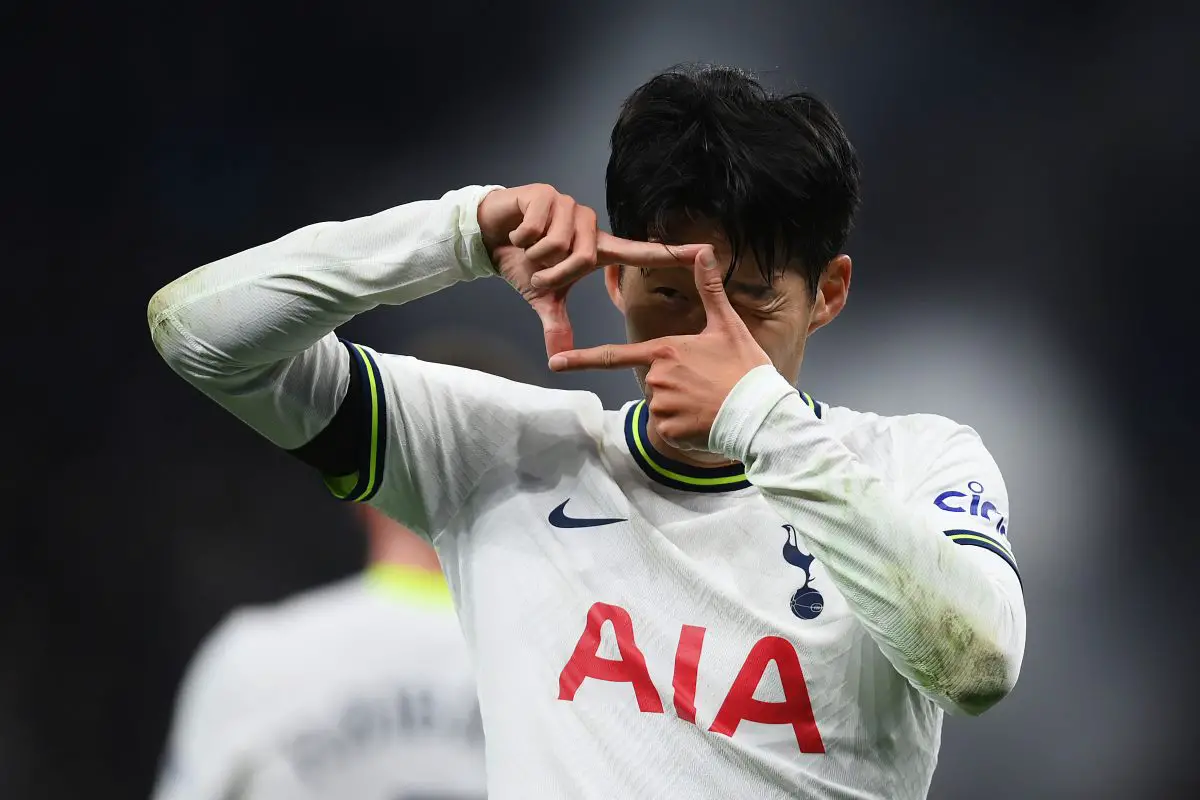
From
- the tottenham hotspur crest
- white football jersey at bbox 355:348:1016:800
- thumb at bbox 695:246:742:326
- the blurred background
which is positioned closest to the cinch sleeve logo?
white football jersey at bbox 355:348:1016:800

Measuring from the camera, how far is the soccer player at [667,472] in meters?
0.81

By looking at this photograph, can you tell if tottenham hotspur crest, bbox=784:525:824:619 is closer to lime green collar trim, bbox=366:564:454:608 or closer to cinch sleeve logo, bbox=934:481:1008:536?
cinch sleeve logo, bbox=934:481:1008:536

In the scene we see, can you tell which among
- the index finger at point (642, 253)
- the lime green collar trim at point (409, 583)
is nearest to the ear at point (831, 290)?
the index finger at point (642, 253)

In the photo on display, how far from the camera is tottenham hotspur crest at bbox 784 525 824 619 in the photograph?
36.7 inches

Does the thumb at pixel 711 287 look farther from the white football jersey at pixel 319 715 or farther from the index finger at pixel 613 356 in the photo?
the white football jersey at pixel 319 715

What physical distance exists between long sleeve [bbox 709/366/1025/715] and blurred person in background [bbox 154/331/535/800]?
0.95m

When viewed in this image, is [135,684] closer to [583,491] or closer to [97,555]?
[97,555]

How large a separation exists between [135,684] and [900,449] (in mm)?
1164

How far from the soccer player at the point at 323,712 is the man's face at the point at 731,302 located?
2.88ft

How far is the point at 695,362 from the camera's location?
84 cm

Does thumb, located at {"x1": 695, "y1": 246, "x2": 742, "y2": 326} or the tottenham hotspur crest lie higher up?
thumb, located at {"x1": 695, "y1": 246, "x2": 742, "y2": 326}

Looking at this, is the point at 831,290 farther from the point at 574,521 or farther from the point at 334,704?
the point at 334,704

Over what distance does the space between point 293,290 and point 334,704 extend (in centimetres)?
98

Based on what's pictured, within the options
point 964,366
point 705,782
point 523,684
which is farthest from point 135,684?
point 964,366
